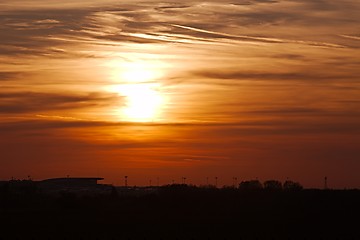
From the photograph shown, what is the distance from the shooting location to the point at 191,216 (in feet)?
263

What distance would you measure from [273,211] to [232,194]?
22.0 m

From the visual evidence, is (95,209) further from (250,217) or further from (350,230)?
(350,230)

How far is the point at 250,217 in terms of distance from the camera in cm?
7850

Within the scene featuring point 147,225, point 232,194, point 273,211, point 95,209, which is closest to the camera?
point 147,225

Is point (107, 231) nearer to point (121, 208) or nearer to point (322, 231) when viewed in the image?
point (322, 231)

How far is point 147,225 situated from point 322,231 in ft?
43.0

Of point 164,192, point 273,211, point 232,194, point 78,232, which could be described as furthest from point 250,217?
point 164,192

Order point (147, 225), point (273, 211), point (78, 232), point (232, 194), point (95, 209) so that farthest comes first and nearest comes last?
point (232, 194), point (95, 209), point (273, 211), point (147, 225), point (78, 232)

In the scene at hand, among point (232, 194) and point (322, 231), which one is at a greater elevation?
point (232, 194)

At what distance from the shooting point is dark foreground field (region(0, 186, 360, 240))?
56.1 metres

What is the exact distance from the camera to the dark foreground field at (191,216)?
5609cm

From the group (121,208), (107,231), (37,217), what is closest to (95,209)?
(121,208)

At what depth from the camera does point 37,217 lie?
249 ft

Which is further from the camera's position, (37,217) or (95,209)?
(95,209)
